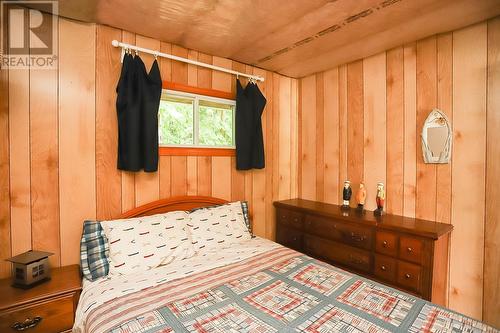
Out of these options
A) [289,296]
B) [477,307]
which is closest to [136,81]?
[289,296]

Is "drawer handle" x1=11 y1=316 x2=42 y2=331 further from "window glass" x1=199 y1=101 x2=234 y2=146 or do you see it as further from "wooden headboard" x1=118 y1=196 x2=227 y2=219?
"window glass" x1=199 y1=101 x2=234 y2=146

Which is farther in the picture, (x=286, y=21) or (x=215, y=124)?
(x=215, y=124)

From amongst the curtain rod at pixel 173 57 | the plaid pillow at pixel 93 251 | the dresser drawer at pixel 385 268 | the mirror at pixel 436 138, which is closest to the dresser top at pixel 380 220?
the dresser drawer at pixel 385 268

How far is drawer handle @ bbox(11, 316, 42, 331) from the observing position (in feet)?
4.13

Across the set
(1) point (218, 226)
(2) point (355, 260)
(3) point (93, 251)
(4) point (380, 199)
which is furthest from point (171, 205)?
(4) point (380, 199)

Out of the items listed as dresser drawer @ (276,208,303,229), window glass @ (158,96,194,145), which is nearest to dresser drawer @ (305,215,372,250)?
dresser drawer @ (276,208,303,229)

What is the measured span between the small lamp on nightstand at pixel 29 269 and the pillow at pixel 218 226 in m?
0.90

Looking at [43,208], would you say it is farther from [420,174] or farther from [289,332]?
[420,174]

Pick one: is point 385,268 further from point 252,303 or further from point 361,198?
point 252,303

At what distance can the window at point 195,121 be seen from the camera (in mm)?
2139

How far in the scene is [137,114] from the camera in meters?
1.88

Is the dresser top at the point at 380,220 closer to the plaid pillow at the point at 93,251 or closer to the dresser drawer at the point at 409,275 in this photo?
the dresser drawer at the point at 409,275

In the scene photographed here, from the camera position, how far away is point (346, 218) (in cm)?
213

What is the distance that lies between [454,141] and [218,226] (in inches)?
77.3
